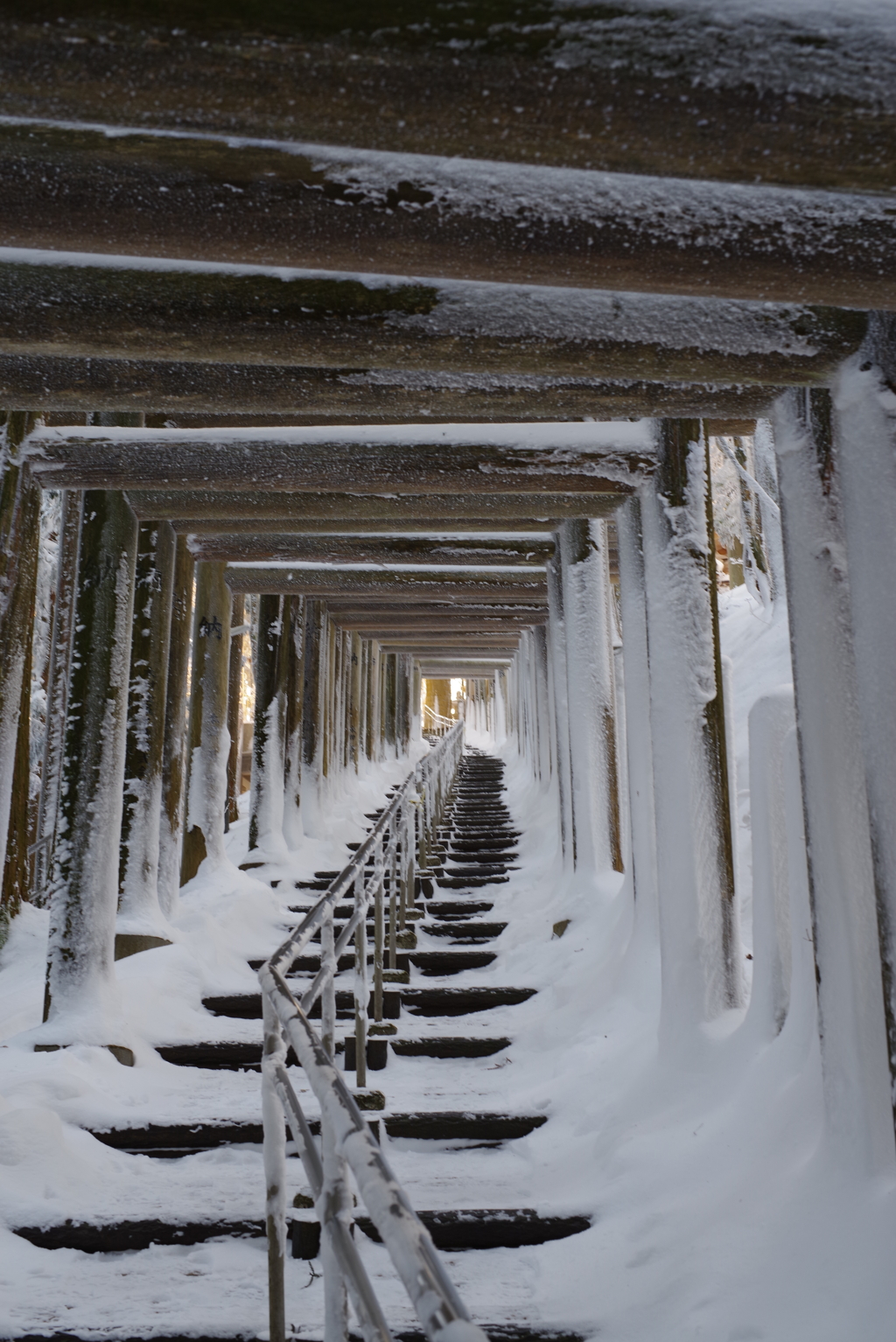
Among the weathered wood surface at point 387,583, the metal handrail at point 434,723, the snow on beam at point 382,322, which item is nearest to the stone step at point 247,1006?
the snow on beam at point 382,322

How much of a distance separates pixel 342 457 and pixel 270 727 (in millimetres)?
6165

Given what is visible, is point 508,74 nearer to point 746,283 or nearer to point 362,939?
point 746,283

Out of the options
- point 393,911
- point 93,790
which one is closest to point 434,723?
point 393,911

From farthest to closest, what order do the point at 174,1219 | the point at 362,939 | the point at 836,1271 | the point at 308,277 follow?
the point at 362,939 → the point at 174,1219 → the point at 308,277 → the point at 836,1271

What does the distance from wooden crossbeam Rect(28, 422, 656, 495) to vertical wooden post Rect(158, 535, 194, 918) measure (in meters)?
2.00

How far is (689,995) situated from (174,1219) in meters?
2.44

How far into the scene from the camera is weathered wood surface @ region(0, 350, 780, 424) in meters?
3.64

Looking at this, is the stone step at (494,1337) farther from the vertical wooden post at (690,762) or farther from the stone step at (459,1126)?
the vertical wooden post at (690,762)

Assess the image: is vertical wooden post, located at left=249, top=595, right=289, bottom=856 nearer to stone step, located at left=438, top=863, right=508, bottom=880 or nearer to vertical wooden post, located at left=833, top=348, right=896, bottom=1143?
stone step, located at left=438, top=863, right=508, bottom=880

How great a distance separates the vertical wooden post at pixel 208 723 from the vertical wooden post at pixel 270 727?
1.30 metres

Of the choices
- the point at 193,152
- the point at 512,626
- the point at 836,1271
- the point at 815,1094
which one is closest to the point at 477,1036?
the point at 815,1094

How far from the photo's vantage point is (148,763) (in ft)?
21.3

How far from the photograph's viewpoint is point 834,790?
3.17 m

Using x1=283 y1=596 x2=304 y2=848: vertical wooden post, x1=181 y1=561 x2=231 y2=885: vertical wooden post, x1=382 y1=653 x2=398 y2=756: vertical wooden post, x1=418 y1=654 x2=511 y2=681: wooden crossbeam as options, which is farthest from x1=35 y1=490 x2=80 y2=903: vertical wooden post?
x1=382 y1=653 x2=398 y2=756: vertical wooden post
